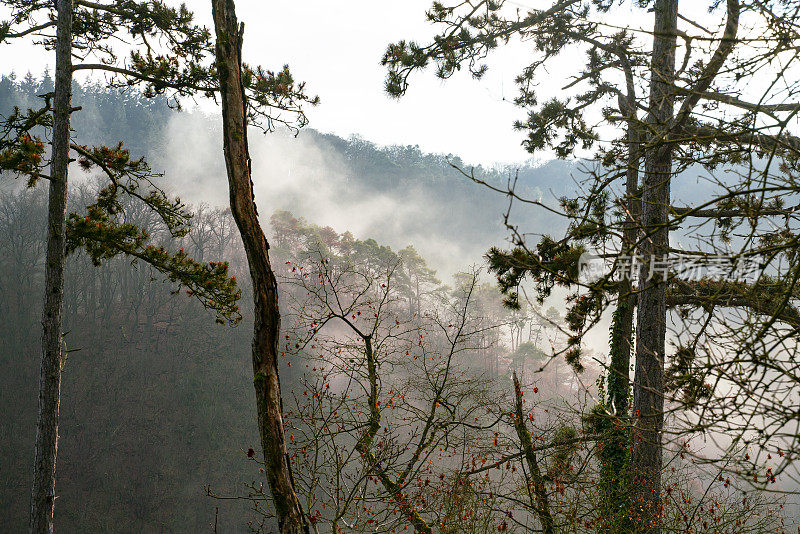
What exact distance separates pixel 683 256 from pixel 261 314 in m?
2.52

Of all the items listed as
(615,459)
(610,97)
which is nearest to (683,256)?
(615,459)

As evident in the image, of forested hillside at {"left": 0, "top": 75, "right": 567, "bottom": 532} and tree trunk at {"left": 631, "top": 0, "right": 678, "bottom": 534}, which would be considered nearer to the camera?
tree trunk at {"left": 631, "top": 0, "right": 678, "bottom": 534}

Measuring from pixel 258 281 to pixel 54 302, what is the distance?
326 cm

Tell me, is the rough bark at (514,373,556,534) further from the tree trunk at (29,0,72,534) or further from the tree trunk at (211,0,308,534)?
the tree trunk at (29,0,72,534)

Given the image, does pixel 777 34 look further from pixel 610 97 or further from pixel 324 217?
pixel 324 217

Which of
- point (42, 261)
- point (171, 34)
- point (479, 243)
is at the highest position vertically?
point (479, 243)

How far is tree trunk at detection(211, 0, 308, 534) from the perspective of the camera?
3227 mm

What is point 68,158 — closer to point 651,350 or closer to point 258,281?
point 258,281

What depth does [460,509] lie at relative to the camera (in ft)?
17.9

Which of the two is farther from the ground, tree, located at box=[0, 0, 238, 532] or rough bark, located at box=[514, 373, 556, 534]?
tree, located at box=[0, 0, 238, 532]

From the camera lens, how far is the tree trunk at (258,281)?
3.23 m

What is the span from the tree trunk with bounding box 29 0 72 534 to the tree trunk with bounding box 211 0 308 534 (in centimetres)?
289

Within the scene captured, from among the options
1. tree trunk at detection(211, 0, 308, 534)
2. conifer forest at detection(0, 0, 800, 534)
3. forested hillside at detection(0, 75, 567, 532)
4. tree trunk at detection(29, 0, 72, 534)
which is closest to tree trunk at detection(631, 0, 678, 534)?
conifer forest at detection(0, 0, 800, 534)

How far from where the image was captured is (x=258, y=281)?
3371 mm
